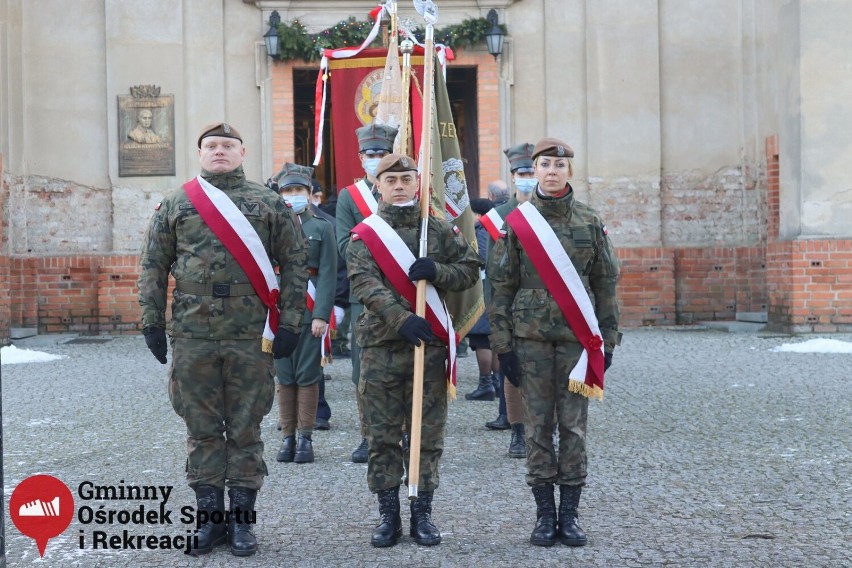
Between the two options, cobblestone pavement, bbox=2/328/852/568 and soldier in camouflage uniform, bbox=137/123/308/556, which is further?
soldier in camouflage uniform, bbox=137/123/308/556

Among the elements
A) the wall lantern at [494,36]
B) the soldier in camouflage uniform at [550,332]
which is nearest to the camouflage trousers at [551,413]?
the soldier in camouflage uniform at [550,332]

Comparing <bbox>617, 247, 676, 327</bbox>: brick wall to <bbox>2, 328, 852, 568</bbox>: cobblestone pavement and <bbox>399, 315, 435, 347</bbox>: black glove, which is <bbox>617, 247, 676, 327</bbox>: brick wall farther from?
<bbox>399, 315, 435, 347</bbox>: black glove

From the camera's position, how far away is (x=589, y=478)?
650 centimetres

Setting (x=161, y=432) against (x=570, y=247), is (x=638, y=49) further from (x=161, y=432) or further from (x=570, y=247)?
(x=570, y=247)

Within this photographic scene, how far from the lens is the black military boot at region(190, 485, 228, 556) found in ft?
16.8

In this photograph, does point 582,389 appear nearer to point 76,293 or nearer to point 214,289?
point 214,289

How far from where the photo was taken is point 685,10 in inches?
639

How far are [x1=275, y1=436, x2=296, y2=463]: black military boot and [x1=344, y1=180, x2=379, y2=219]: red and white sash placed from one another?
145 cm

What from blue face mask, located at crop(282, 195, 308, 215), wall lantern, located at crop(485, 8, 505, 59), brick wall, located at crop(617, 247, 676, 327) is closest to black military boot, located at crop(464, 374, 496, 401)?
blue face mask, located at crop(282, 195, 308, 215)

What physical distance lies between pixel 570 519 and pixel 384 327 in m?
1.17

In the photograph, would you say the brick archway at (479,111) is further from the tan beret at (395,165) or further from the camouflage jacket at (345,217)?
the tan beret at (395,165)

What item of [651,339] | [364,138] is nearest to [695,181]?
[651,339]

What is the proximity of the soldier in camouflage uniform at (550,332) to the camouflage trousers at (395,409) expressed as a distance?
1.11 ft

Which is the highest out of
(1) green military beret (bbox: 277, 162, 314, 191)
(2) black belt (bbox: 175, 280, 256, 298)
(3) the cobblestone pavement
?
(1) green military beret (bbox: 277, 162, 314, 191)
